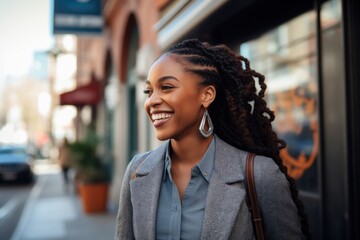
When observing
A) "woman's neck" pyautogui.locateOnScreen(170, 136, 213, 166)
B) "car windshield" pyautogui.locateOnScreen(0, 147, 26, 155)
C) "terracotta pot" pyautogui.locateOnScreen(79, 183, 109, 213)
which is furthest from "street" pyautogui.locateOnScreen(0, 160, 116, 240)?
"woman's neck" pyautogui.locateOnScreen(170, 136, 213, 166)

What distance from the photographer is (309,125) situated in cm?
409

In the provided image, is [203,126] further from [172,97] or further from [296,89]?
[296,89]

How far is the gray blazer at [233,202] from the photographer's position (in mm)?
1712

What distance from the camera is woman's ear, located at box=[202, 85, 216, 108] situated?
1.87 m

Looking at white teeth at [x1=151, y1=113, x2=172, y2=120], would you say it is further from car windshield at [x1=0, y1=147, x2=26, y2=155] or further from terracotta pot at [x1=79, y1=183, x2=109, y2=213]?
car windshield at [x1=0, y1=147, x2=26, y2=155]

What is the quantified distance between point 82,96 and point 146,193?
39.2 feet

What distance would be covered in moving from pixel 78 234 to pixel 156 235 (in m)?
6.06

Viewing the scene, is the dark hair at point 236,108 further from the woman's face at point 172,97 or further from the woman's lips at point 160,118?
the woman's lips at point 160,118

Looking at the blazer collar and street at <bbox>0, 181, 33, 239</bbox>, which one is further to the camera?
street at <bbox>0, 181, 33, 239</bbox>

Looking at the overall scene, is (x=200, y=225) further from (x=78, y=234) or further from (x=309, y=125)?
(x=78, y=234)

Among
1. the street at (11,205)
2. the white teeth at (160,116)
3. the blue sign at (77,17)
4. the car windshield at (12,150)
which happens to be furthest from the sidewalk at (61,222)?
the car windshield at (12,150)

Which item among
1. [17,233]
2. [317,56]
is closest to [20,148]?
[17,233]

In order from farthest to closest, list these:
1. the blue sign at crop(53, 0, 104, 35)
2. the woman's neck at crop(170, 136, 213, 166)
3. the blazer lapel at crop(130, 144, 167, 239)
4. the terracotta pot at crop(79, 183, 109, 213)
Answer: the terracotta pot at crop(79, 183, 109, 213) → the blue sign at crop(53, 0, 104, 35) → the woman's neck at crop(170, 136, 213, 166) → the blazer lapel at crop(130, 144, 167, 239)

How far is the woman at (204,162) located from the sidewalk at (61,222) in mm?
5441
